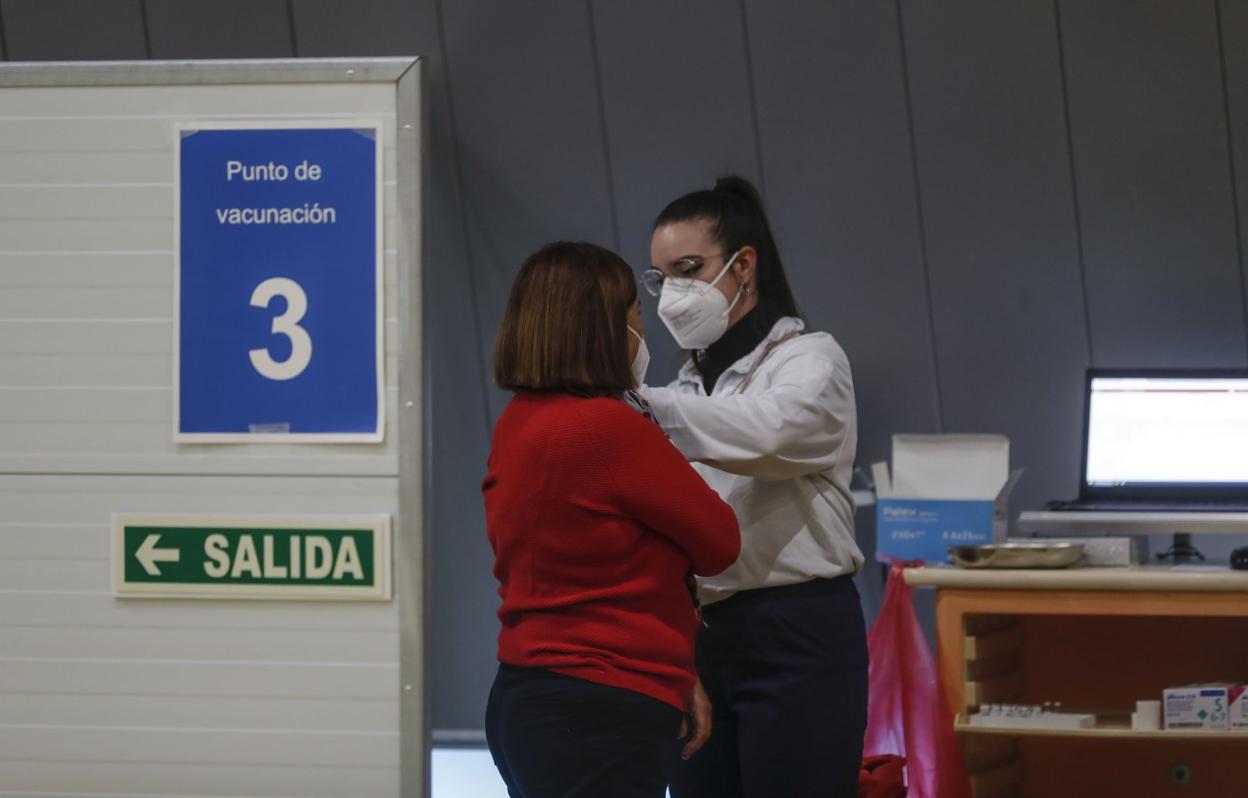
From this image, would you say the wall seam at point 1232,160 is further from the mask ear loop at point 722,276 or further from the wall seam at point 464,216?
the wall seam at point 464,216

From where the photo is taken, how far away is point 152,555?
6.40ft

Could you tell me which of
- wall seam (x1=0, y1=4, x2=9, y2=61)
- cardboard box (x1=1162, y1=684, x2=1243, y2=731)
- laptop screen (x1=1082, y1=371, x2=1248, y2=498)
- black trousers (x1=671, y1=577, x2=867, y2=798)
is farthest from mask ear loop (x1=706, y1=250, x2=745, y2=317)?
wall seam (x1=0, y1=4, x2=9, y2=61)

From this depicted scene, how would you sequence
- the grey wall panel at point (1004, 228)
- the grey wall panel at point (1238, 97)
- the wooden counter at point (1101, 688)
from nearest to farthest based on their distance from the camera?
the wooden counter at point (1101, 688) < the grey wall panel at point (1238, 97) < the grey wall panel at point (1004, 228)

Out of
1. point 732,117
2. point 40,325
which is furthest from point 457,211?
point 40,325

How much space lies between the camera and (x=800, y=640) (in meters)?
1.79

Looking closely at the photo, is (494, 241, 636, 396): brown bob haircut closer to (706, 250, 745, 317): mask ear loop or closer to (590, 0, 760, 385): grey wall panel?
(706, 250, 745, 317): mask ear loop

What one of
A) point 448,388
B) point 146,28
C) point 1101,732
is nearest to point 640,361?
point 1101,732

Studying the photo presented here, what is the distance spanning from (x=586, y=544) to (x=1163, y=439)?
1700 mm

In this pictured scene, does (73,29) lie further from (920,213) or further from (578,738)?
(578,738)

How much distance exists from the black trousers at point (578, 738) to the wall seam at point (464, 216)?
70.7 inches

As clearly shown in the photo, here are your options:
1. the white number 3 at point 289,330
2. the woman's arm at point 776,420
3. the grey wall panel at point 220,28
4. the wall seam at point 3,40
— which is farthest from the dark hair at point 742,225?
the wall seam at point 3,40

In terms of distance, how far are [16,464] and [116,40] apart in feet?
4.80

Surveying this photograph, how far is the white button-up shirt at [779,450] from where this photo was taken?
172 cm

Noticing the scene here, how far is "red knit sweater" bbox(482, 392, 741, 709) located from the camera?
56.2 inches
